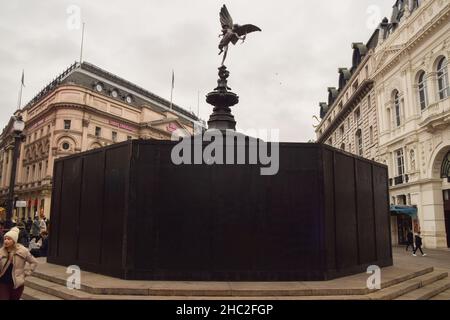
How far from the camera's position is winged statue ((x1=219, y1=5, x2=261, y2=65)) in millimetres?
9906

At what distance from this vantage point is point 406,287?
8148 millimetres

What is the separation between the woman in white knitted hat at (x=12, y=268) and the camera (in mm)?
5816

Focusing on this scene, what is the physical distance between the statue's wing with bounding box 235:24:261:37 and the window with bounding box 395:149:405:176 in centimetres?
2518

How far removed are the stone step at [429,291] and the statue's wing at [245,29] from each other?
772cm

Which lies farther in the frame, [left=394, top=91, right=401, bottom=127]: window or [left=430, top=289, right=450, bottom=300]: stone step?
[left=394, top=91, right=401, bottom=127]: window

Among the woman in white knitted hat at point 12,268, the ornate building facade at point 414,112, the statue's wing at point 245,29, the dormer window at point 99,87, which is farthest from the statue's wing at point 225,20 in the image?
the dormer window at point 99,87

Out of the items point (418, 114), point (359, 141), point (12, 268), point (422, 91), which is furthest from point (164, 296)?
point (359, 141)

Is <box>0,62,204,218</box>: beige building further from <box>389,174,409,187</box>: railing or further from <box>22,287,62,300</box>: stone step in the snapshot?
<box>22,287,62,300</box>: stone step

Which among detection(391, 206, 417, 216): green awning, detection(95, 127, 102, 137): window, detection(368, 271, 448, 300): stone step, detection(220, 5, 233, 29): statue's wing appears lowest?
detection(368, 271, 448, 300): stone step

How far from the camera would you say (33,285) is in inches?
320

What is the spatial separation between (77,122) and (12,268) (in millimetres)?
53586

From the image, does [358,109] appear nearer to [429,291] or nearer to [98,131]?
[429,291]

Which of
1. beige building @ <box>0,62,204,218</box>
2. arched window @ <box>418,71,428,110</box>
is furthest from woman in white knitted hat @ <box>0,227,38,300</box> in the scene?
beige building @ <box>0,62,204,218</box>

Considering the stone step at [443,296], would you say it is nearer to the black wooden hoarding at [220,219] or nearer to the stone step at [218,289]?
the black wooden hoarding at [220,219]
